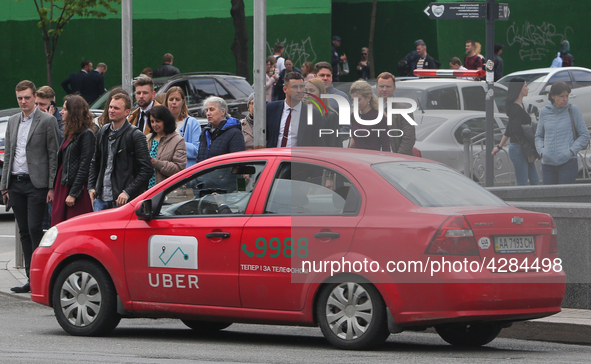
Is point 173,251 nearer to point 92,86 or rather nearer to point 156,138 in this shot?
point 156,138

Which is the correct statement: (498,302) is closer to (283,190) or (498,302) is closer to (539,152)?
(283,190)

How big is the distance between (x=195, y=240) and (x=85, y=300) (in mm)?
1135

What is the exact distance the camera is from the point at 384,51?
32.0 metres

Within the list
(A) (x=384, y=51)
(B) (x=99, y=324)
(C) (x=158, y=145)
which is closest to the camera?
(B) (x=99, y=324)

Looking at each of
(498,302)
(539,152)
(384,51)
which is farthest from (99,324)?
(384,51)

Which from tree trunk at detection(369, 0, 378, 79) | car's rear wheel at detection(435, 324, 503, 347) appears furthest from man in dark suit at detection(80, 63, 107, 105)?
car's rear wheel at detection(435, 324, 503, 347)

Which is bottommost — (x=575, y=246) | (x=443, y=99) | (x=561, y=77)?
(x=575, y=246)

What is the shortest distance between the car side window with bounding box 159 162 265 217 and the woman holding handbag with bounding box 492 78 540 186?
16.5 ft

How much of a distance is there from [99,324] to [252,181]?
167cm

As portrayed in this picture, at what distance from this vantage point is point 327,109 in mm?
11109

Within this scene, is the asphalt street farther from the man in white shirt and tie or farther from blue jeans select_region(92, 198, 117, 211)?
the man in white shirt and tie

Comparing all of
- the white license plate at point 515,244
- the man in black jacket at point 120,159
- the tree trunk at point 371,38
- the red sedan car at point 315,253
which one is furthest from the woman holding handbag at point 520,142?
the tree trunk at point 371,38

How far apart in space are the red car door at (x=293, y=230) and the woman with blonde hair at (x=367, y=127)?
3.67 meters

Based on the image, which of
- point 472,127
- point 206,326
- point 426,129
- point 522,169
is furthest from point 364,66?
point 206,326
